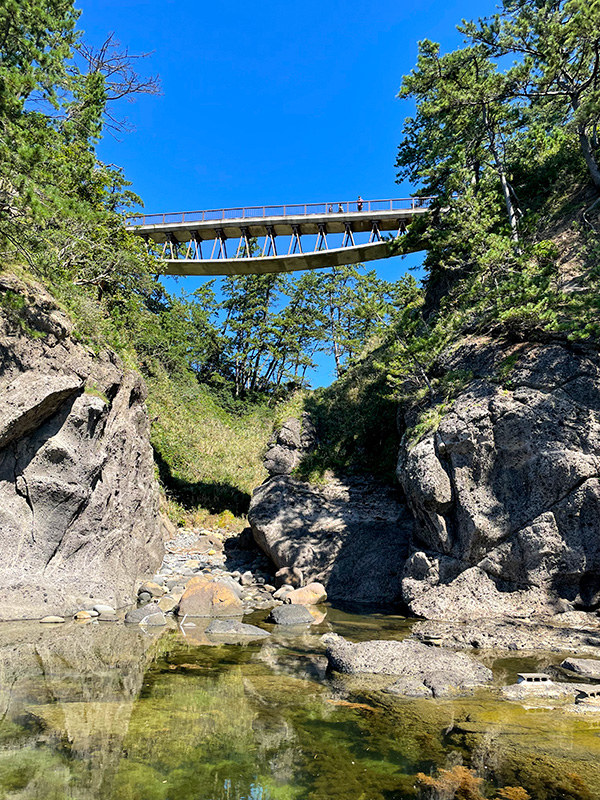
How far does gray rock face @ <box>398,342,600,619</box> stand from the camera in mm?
10812

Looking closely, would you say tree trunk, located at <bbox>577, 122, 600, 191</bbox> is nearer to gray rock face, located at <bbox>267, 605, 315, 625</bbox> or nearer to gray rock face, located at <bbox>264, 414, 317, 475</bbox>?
gray rock face, located at <bbox>264, 414, 317, 475</bbox>

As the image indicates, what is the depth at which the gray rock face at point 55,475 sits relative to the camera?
35.0 ft

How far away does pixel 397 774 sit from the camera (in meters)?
4.66

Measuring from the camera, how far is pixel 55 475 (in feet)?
37.7

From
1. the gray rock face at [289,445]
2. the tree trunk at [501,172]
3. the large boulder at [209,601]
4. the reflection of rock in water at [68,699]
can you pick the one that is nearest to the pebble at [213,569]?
the large boulder at [209,601]

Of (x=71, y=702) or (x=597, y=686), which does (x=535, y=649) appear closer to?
(x=597, y=686)

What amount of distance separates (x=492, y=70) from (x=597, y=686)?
1734 centimetres

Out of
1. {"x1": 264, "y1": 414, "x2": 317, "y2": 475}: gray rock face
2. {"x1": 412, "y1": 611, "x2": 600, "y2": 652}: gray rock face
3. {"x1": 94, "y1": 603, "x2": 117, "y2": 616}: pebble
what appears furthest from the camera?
{"x1": 264, "y1": 414, "x2": 317, "y2": 475}: gray rock face

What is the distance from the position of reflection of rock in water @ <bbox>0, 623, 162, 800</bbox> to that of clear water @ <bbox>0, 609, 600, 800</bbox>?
0.02m

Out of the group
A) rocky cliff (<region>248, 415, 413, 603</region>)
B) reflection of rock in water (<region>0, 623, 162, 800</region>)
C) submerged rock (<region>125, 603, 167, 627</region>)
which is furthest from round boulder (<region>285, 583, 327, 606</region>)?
reflection of rock in water (<region>0, 623, 162, 800</region>)

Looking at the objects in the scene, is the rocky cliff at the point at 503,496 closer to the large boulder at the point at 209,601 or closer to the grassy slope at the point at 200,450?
the large boulder at the point at 209,601

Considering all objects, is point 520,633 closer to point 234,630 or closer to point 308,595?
point 234,630

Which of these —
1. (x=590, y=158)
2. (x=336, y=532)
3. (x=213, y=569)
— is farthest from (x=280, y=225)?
(x=213, y=569)

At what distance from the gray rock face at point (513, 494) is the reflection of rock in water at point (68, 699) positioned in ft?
23.6
